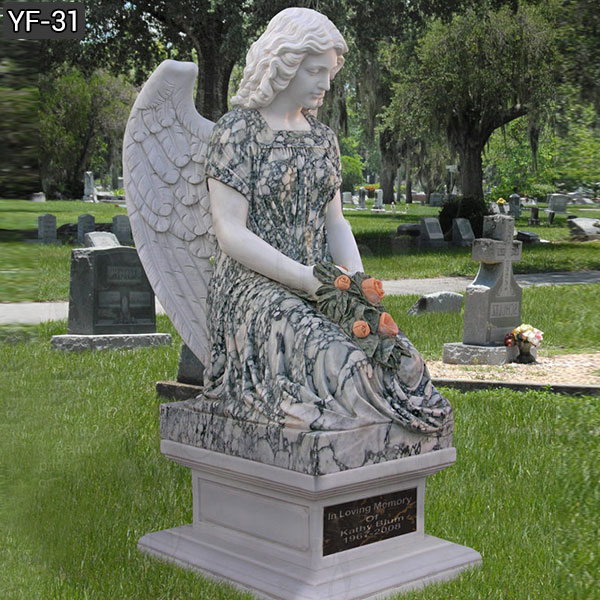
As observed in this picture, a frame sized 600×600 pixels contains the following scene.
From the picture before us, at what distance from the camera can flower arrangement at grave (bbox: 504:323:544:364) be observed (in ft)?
31.4

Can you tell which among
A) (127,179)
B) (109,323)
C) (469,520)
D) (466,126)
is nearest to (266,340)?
(127,179)

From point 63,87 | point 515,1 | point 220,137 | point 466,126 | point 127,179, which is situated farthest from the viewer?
point 63,87

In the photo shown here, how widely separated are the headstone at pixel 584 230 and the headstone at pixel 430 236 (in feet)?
19.1

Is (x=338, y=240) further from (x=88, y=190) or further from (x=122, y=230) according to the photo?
(x=88, y=190)

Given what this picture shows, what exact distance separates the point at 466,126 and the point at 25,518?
26905mm

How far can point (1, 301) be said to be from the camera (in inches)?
42.8

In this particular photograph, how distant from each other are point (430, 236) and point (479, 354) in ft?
50.1

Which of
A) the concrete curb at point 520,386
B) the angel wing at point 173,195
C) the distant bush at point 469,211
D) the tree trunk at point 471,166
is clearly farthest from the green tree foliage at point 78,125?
the angel wing at point 173,195

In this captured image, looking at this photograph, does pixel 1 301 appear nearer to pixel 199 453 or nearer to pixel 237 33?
pixel 199 453

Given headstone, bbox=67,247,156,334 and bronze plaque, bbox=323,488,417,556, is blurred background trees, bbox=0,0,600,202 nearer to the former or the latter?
headstone, bbox=67,247,156,334

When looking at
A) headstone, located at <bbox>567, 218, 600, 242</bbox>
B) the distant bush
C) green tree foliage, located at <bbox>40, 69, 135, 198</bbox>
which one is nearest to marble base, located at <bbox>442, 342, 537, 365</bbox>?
the distant bush

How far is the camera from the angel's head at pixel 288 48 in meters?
3.79

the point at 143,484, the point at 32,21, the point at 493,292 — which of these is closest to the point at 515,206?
the point at 493,292

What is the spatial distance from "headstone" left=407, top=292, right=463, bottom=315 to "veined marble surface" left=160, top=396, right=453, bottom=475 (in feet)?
29.5
